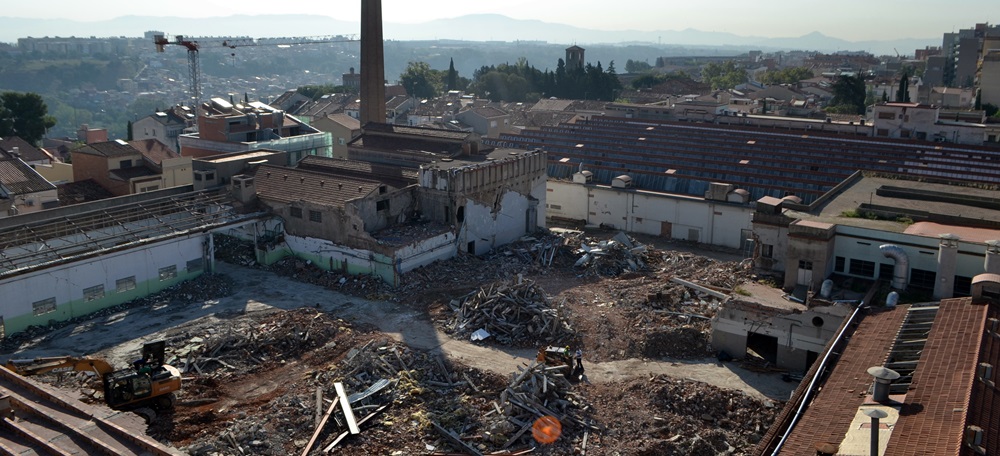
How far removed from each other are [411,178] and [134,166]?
17.1m

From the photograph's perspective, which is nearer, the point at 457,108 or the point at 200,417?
the point at 200,417

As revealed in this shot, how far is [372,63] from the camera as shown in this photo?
55594 mm

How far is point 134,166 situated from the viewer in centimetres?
4459

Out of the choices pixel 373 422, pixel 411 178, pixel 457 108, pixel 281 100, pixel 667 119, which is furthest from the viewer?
pixel 281 100

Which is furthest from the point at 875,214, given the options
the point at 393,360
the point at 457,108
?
the point at 457,108

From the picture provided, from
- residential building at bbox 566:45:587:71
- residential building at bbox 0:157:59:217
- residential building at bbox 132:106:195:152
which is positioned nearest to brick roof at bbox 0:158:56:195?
residential building at bbox 0:157:59:217

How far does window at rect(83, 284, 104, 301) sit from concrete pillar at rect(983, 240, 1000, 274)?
31.1 m

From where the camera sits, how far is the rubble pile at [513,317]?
A: 91.5 feet

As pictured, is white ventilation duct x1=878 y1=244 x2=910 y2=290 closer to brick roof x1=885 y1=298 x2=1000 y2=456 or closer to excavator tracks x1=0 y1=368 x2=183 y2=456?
brick roof x1=885 y1=298 x2=1000 y2=456

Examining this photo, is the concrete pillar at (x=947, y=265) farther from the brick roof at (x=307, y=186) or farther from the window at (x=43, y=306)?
the window at (x=43, y=306)

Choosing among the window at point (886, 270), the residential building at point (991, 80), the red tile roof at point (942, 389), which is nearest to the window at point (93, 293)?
the red tile roof at point (942, 389)

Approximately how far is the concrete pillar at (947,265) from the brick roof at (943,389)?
3.04m

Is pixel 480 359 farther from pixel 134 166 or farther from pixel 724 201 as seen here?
pixel 134 166

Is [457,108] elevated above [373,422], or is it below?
above
